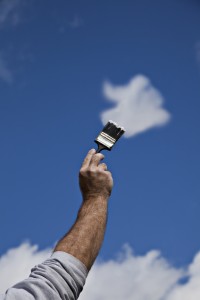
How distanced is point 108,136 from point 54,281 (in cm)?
211

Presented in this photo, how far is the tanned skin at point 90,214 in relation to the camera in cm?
282

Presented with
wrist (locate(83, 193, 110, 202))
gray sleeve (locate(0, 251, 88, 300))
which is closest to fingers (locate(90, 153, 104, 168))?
wrist (locate(83, 193, 110, 202))

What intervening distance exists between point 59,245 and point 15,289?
17.5 inches

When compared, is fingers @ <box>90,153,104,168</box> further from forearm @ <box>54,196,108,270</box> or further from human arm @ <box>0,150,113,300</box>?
forearm @ <box>54,196,108,270</box>

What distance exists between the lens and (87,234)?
2.92 meters

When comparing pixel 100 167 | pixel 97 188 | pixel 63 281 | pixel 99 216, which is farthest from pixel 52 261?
pixel 100 167

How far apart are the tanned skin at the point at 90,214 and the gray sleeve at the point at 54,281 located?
105 millimetres

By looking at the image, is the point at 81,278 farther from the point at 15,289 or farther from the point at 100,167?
the point at 100,167

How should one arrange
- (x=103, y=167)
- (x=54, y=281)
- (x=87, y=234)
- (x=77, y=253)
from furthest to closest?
A: (x=103, y=167)
(x=87, y=234)
(x=77, y=253)
(x=54, y=281)

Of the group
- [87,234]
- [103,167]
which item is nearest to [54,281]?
[87,234]

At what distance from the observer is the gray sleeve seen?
8.05ft

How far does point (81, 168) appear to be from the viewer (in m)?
3.60

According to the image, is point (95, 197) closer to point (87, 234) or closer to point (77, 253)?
point (87, 234)

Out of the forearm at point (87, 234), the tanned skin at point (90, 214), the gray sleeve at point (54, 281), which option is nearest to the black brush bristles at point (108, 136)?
the tanned skin at point (90, 214)
